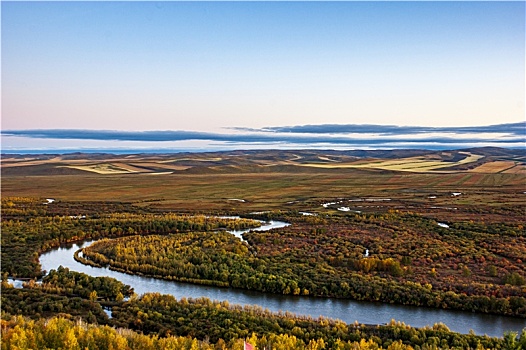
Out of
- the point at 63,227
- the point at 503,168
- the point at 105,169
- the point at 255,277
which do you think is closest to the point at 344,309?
the point at 255,277

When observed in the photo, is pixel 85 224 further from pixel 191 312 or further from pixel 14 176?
pixel 14 176

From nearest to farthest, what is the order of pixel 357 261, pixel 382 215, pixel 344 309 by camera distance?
pixel 344 309 → pixel 357 261 → pixel 382 215

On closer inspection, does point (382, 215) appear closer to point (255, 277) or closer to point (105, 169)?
point (255, 277)

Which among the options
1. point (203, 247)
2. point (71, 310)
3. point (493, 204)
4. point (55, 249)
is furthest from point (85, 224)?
point (493, 204)

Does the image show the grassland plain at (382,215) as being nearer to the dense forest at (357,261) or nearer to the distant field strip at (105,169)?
the dense forest at (357,261)

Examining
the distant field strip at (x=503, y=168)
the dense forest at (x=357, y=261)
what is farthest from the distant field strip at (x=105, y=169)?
the dense forest at (x=357, y=261)

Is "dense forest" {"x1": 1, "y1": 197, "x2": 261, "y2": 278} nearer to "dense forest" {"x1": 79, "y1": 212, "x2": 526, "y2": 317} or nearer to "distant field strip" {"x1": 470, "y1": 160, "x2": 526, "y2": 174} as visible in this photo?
"dense forest" {"x1": 79, "y1": 212, "x2": 526, "y2": 317}
